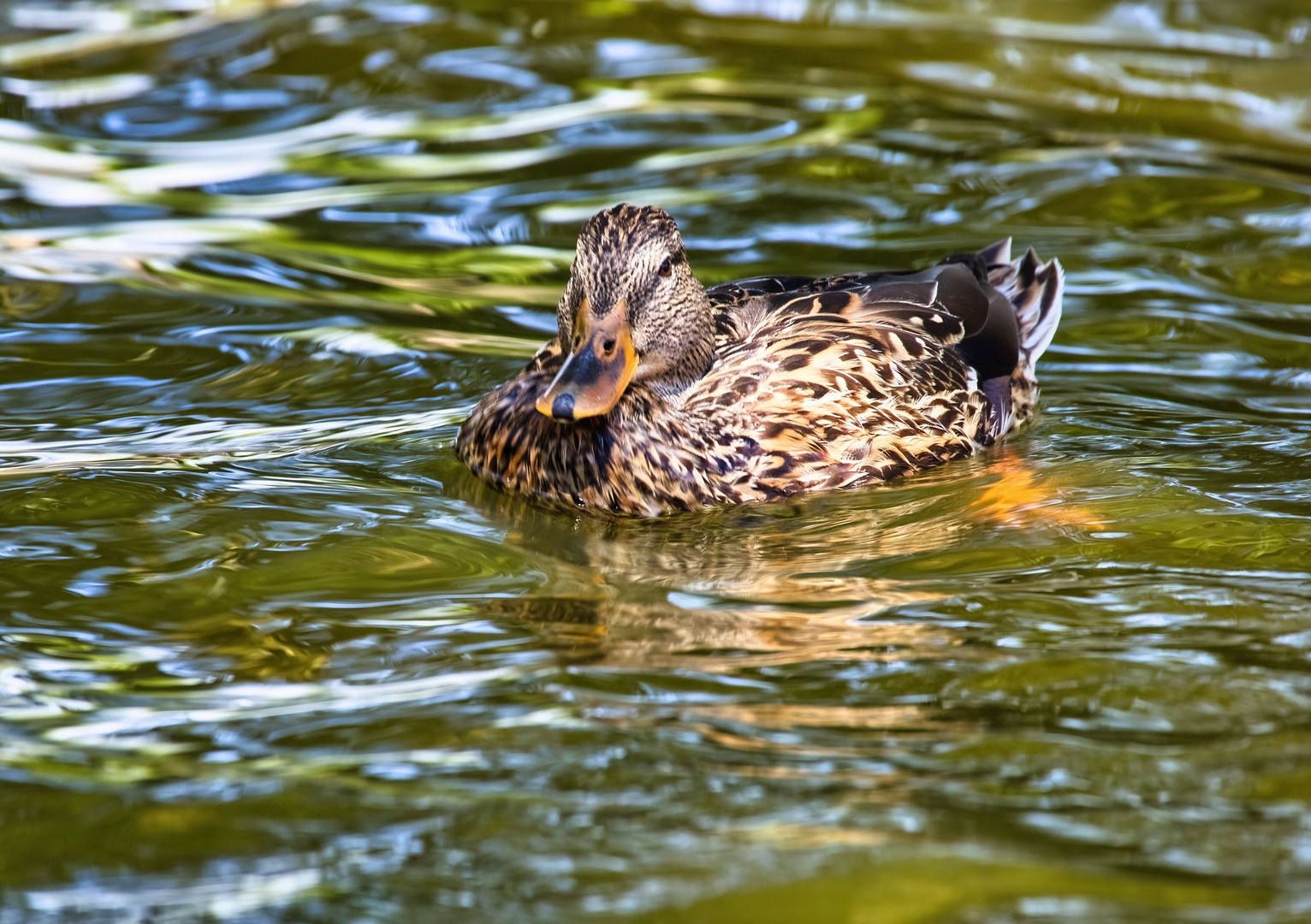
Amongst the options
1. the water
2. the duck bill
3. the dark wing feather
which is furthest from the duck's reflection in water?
the dark wing feather

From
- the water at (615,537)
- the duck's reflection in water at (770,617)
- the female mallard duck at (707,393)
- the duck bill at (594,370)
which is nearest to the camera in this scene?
the water at (615,537)

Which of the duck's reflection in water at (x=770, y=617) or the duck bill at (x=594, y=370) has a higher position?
the duck bill at (x=594, y=370)

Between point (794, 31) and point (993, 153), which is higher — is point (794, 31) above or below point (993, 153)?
above

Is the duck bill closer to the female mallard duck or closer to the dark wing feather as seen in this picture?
the female mallard duck

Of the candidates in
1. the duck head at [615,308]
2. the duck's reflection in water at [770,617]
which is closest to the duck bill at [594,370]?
the duck head at [615,308]

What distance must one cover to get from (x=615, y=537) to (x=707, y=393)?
2.80 feet

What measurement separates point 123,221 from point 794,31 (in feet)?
21.1

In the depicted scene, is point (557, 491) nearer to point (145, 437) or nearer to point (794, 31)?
point (145, 437)

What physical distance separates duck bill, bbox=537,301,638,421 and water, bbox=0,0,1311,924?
57cm

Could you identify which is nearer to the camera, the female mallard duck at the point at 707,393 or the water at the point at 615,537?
the water at the point at 615,537

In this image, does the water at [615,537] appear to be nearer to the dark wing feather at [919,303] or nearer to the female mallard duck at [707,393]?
the female mallard duck at [707,393]

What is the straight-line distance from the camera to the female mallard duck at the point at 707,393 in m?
6.72

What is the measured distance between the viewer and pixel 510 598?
603cm

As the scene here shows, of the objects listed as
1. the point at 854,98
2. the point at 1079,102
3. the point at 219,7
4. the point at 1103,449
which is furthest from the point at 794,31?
the point at 1103,449
